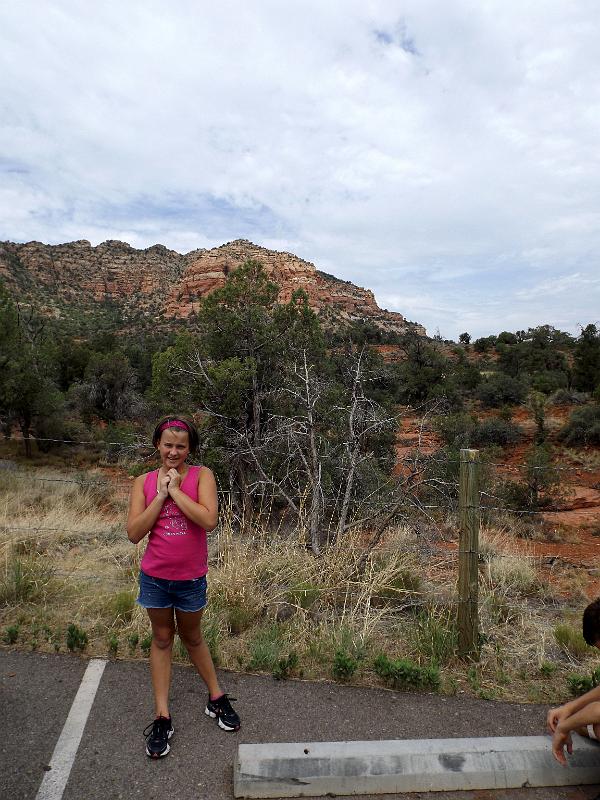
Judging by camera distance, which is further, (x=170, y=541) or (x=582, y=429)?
(x=582, y=429)

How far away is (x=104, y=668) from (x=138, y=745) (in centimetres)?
88

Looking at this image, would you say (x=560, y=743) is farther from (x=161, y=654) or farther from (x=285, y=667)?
(x=161, y=654)

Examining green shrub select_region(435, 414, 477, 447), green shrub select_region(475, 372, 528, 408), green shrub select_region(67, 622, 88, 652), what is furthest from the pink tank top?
green shrub select_region(475, 372, 528, 408)

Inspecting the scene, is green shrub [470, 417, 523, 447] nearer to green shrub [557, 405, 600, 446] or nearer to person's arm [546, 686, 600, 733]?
green shrub [557, 405, 600, 446]

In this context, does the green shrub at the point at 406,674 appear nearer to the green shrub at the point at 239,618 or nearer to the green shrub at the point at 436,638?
the green shrub at the point at 436,638

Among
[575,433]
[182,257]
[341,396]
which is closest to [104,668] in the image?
[341,396]

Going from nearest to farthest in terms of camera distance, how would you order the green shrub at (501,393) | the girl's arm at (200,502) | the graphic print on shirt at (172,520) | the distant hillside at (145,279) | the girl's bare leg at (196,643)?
the girl's arm at (200,502)
the graphic print on shirt at (172,520)
the girl's bare leg at (196,643)
the green shrub at (501,393)
the distant hillside at (145,279)

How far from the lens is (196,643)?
3029 mm

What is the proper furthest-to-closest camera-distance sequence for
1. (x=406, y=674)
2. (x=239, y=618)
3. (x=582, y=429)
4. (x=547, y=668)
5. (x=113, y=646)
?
1. (x=582, y=429)
2. (x=239, y=618)
3. (x=113, y=646)
4. (x=547, y=668)
5. (x=406, y=674)

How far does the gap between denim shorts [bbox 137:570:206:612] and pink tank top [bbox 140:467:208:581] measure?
6 cm

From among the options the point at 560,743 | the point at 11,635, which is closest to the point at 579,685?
the point at 560,743

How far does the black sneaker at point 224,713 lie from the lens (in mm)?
2978

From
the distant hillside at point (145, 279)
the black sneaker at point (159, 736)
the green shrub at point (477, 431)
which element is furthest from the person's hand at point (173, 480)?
the distant hillside at point (145, 279)

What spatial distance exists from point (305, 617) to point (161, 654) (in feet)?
4.66
